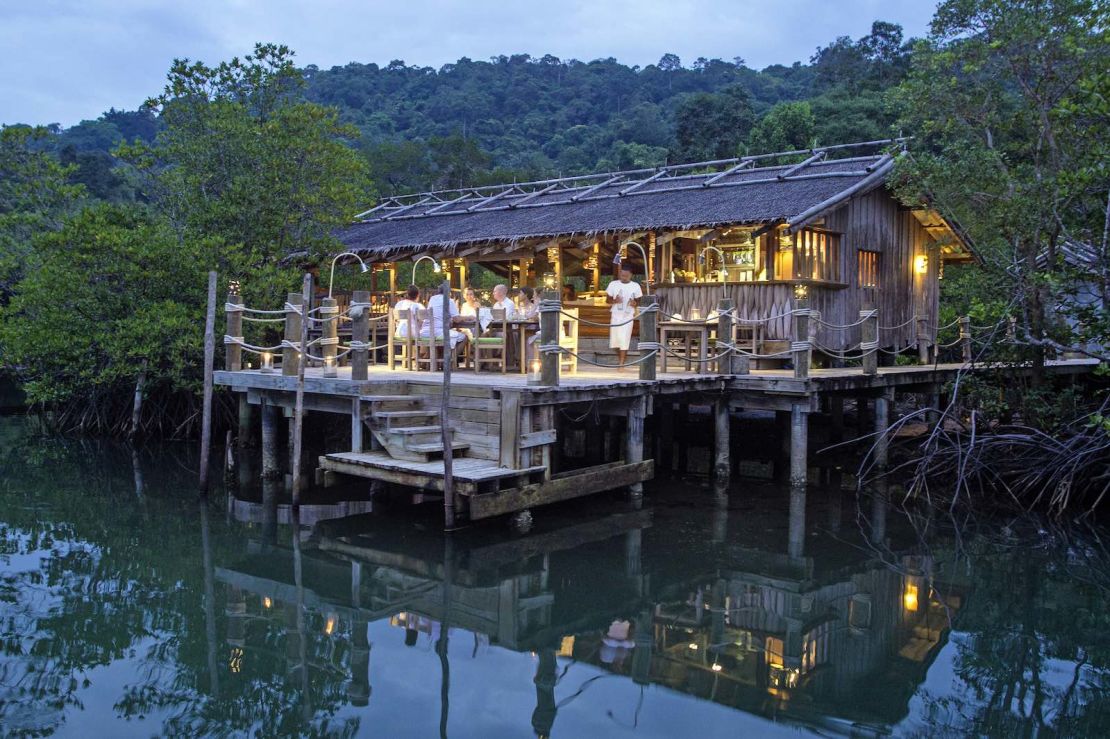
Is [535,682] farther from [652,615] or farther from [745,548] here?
[745,548]

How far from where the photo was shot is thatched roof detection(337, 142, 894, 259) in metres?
14.4

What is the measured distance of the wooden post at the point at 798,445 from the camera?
12273 mm

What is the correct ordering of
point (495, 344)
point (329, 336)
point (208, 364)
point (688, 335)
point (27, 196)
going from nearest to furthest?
point (208, 364)
point (495, 344)
point (329, 336)
point (688, 335)
point (27, 196)

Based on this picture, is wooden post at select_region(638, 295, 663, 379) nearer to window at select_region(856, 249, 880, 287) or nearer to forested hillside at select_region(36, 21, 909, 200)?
window at select_region(856, 249, 880, 287)

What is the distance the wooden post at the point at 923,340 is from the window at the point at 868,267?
1.10m

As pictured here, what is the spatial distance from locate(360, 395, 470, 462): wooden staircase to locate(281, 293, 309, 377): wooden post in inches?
57.1

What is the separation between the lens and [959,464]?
11648mm

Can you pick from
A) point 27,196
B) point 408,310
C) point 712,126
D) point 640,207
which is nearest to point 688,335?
point 640,207

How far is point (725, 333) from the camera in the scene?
12289 mm

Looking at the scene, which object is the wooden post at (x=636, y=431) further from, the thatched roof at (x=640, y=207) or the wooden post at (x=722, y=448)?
the thatched roof at (x=640, y=207)

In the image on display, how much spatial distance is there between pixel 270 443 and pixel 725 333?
20.8 ft

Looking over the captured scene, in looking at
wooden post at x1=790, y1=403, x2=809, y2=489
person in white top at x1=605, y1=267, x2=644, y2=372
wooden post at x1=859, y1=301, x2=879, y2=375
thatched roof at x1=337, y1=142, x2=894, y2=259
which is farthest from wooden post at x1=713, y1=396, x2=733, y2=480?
thatched roof at x1=337, y1=142, x2=894, y2=259

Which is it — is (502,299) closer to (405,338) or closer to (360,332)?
(405,338)

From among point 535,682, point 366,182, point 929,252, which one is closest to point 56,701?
point 535,682
